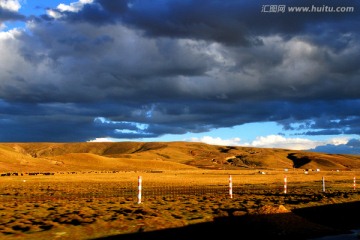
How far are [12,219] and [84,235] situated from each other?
3.94m

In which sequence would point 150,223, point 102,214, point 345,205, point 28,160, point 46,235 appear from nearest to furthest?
1. point 46,235
2. point 150,223
3. point 102,214
4. point 345,205
5. point 28,160

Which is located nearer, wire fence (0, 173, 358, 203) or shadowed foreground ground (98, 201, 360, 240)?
shadowed foreground ground (98, 201, 360, 240)

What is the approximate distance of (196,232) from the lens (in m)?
12.6

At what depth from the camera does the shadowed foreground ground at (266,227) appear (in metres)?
12.1

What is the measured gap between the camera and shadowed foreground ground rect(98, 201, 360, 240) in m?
12.1

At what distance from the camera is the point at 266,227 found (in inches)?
525

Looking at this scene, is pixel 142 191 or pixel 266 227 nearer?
pixel 266 227

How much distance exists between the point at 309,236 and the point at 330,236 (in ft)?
1.95

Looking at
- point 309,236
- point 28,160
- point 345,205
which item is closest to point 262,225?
point 309,236

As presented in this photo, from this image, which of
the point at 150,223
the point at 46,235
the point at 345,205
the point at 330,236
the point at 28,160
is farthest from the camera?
the point at 28,160

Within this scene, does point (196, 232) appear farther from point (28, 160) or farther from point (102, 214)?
point (28, 160)

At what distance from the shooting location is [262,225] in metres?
13.6

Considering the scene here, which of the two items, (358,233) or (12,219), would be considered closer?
(358,233)

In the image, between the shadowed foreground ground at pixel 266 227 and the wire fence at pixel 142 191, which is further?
the wire fence at pixel 142 191
